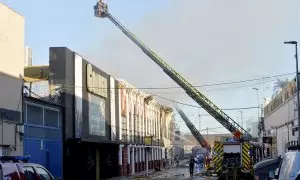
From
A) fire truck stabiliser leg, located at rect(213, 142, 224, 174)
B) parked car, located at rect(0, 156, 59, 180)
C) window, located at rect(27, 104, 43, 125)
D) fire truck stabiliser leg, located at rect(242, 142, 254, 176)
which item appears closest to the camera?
parked car, located at rect(0, 156, 59, 180)

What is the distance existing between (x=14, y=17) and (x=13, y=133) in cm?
526

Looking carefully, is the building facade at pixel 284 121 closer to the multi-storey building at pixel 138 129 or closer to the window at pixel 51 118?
the multi-storey building at pixel 138 129

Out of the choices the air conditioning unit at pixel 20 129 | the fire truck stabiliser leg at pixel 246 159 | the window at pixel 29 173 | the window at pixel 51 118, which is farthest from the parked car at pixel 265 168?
the window at pixel 51 118

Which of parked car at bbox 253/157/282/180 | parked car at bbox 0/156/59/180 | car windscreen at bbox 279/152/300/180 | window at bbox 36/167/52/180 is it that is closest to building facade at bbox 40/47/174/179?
parked car at bbox 253/157/282/180

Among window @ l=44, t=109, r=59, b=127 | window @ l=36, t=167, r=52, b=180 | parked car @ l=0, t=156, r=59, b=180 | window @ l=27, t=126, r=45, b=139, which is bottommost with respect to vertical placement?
window @ l=36, t=167, r=52, b=180

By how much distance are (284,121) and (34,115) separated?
83.3ft

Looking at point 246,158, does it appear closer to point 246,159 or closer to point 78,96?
point 246,159

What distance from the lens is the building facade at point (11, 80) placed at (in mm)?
22203

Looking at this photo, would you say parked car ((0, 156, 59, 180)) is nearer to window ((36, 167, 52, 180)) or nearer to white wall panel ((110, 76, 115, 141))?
window ((36, 167, 52, 180))

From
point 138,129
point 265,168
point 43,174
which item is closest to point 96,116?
point 138,129

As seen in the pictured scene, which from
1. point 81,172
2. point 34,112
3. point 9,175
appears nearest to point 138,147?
point 81,172

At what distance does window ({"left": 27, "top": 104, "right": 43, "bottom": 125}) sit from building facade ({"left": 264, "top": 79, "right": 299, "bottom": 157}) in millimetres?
17750

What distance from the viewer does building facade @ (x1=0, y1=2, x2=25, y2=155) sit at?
72.8ft

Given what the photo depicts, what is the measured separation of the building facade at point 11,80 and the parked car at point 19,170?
990cm
